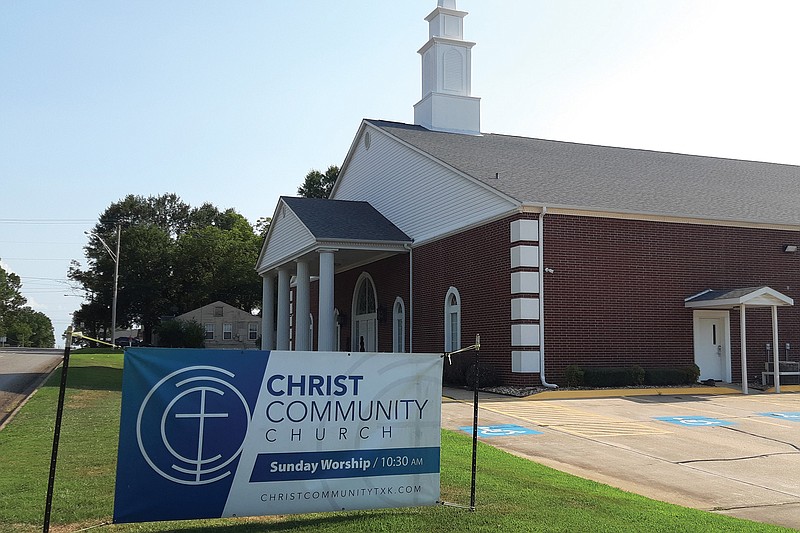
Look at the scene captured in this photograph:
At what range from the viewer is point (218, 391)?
20.1 feet

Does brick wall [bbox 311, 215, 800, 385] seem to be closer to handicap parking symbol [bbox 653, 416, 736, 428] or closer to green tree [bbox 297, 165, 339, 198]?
handicap parking symbol [bbox 653, 416, 736, 428]

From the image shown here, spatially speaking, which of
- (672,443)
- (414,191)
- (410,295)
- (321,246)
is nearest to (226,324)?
(410,295)

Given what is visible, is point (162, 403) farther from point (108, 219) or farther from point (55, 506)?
point (108, 219)

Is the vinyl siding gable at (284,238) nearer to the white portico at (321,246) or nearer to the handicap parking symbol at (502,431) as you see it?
the white portico at (321,246)

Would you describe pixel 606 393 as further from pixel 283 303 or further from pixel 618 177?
pixel 283 303

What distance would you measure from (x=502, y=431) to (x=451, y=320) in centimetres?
1093

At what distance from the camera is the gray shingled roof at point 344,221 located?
2606cm

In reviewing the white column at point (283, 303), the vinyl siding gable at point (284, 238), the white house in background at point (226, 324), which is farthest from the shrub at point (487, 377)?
the white house in background at point (226, 324)

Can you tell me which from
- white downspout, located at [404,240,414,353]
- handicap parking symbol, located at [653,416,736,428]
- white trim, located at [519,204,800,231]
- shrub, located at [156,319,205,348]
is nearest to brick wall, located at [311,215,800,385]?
white trim, located at [519,204,800,231]

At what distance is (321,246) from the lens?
25.5m

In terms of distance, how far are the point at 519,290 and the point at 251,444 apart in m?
14.2

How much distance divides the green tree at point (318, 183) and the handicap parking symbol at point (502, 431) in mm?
54265

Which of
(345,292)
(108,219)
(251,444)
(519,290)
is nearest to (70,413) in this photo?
(251,444)

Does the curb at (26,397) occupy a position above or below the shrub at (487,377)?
below
